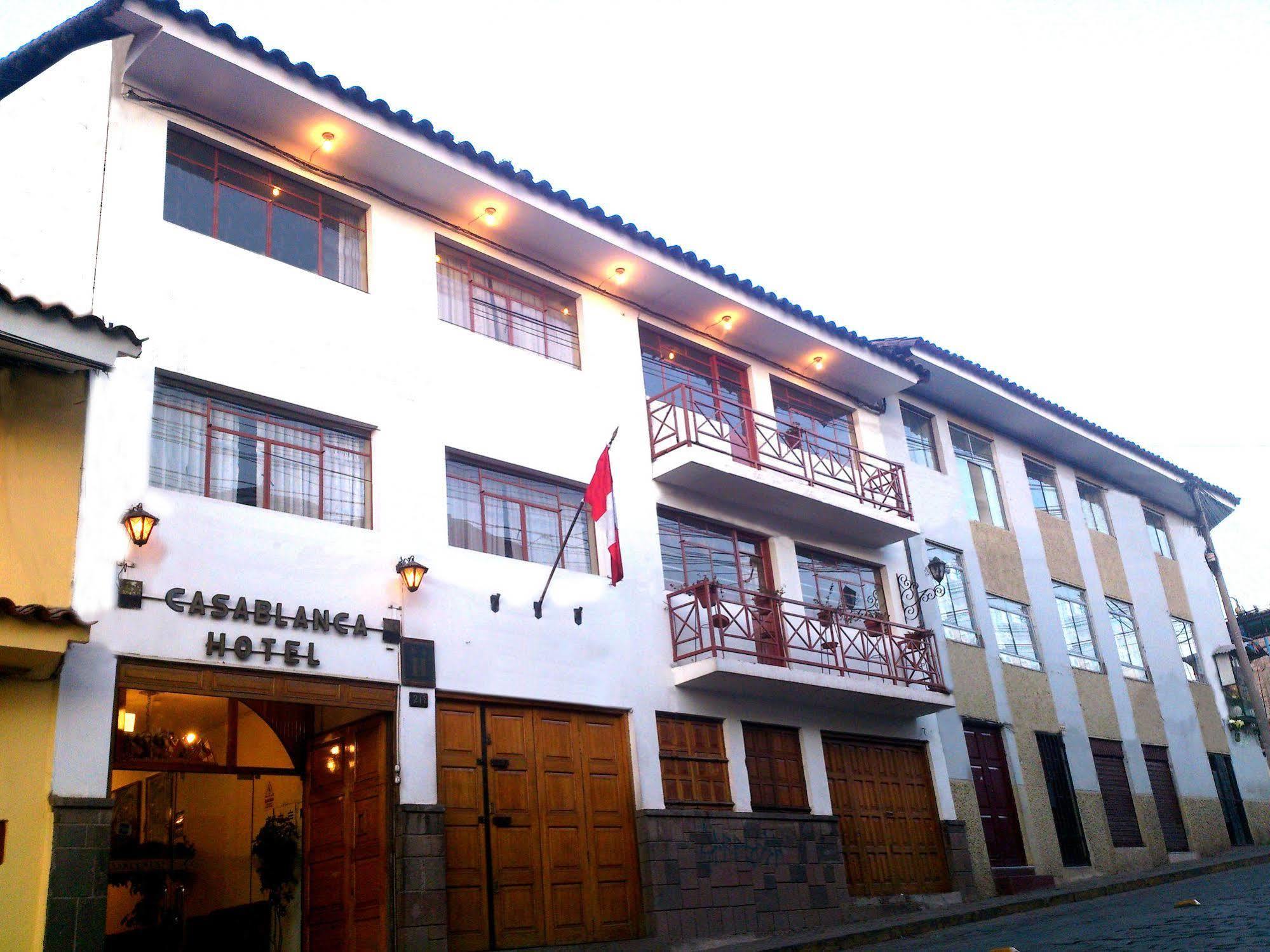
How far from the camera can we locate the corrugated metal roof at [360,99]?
8.62 m

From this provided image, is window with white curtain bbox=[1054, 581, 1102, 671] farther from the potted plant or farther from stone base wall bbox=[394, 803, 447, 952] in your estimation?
the potted plant

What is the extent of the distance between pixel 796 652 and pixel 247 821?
747 centimetres

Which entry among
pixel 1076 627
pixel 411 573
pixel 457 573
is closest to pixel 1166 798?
pixel 1076 627

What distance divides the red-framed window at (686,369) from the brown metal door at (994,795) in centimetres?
650

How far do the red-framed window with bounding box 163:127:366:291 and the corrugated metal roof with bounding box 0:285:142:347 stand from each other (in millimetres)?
2966

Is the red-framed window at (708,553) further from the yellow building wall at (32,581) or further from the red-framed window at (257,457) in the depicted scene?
the yellow building wall at (32,581)

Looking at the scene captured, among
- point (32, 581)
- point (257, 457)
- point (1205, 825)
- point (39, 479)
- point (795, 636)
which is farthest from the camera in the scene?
point (1205, 825)

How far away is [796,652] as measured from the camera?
671 inches

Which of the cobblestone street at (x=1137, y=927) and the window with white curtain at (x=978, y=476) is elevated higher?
the window with white curtain at (x=978, y=476)

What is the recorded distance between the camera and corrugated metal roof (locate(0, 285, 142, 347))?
968cm

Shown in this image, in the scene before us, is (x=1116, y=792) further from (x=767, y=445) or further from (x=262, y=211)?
(x=262, y=211)

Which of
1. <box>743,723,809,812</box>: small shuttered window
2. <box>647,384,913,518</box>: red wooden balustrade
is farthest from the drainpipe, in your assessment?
<box>743,723,809,812</box>: small shuttered window

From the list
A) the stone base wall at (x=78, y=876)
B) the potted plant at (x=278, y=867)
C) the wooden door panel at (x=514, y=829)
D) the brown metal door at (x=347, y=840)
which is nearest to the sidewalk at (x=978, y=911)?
the wooden door panel at (x=514, y=829)

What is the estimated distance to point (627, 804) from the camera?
1410cm
